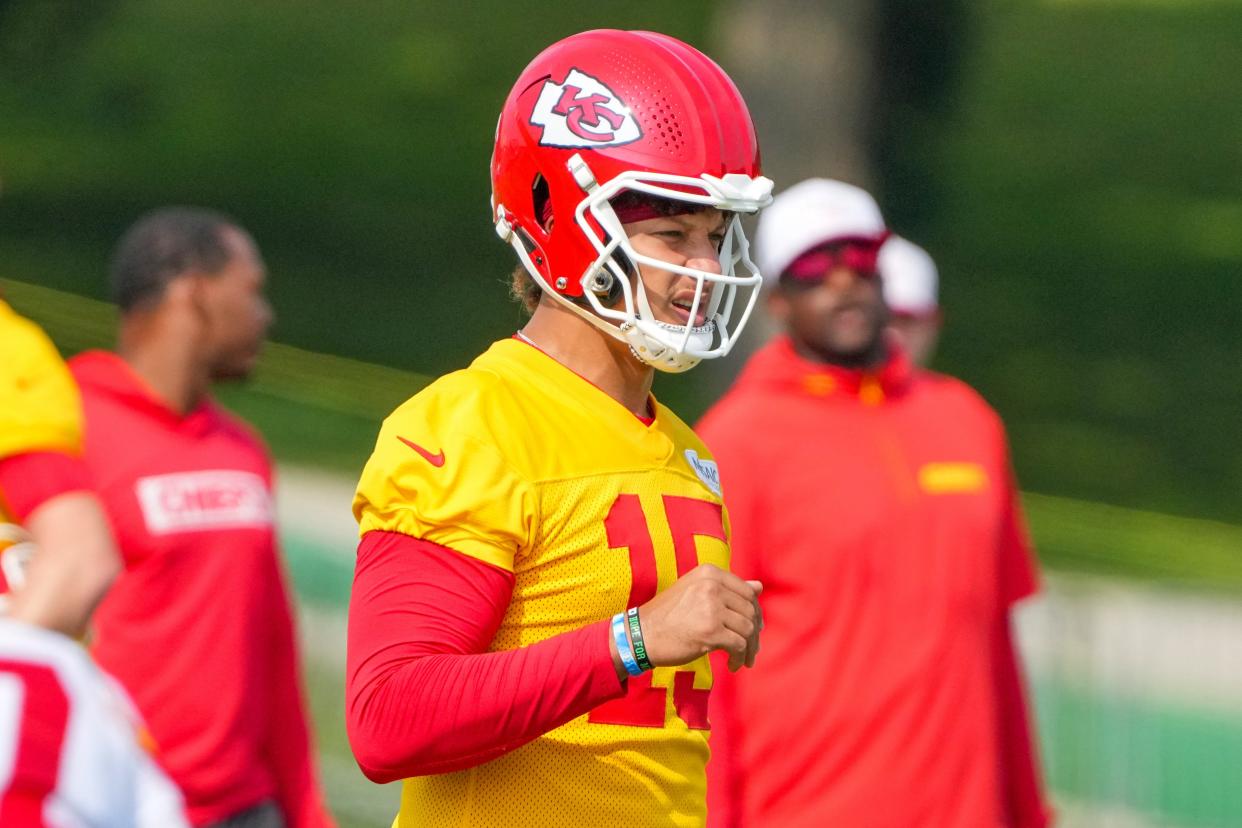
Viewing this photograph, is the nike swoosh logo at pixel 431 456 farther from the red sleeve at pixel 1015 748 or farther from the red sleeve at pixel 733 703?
the red sleeve at pixel 1015 748

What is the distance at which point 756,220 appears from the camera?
9844 millimetres

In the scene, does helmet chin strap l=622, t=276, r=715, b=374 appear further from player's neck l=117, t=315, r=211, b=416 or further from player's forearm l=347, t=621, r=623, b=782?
player's neck l=117, t=315, r=211, b=416

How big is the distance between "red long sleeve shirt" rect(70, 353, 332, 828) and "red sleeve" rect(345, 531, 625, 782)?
9.41 feet

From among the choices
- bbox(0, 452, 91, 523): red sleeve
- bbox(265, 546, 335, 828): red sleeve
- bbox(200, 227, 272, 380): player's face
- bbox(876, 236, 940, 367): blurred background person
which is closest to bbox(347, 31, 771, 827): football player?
bbox(0, 452, 91, 523): red sleeve

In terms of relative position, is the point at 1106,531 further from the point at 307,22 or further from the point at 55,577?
the point at 307,22

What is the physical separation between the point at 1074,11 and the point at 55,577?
20.3 m

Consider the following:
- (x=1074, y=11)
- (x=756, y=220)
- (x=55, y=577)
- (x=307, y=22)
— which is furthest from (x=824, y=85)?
(x=307, y=22)

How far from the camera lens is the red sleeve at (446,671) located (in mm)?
2865

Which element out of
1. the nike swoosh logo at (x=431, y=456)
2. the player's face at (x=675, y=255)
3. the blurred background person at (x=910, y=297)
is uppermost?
the player's face at (x=675, y=255)

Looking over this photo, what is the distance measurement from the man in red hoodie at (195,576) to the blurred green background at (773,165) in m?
4.50

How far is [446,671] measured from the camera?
287cm

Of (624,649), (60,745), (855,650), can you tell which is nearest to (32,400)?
(624,649)

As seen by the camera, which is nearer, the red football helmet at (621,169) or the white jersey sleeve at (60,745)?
the white jersey sleeve at (60,745)

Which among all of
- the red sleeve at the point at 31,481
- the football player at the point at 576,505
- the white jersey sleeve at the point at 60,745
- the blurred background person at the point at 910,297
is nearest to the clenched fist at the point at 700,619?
the football player at the point at 576,505
